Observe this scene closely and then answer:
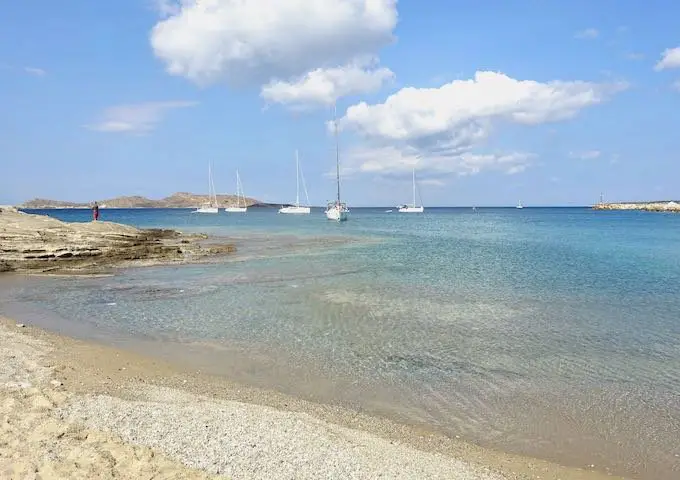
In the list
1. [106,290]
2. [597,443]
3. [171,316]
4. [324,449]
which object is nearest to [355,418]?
[324,449]

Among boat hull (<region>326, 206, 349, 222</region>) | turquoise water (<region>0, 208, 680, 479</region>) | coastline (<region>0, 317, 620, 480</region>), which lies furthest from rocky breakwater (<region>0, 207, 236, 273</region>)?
boat hull (<region>326, 206, 349, 222</region>)

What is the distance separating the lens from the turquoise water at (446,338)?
9617 millimetres

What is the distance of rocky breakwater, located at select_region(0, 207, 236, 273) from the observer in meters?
32.2

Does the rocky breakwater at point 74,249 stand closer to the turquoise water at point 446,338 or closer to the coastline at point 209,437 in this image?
the turquoise water at point 446,338

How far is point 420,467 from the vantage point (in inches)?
288

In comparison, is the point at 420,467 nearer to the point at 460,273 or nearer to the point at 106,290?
the point at 106,290

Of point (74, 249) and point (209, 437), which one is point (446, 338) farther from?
point (74, 249)

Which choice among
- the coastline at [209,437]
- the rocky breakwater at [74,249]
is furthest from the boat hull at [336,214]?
the coastline at [209,437]

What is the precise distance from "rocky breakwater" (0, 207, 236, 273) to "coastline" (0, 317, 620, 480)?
23944mm

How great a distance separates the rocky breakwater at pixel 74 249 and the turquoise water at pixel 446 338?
487 cm

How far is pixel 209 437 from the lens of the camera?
303 inches

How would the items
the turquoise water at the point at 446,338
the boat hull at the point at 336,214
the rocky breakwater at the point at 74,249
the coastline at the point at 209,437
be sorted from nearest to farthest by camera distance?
1. the coastline at the point at 209,437
2. the turquoise water at the point at 446,338
3. the rocky breakwater at the point at 74,249
4. the boat hull at the point at 336,214

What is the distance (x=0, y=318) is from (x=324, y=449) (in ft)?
50.6

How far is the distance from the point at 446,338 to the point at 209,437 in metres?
9.64
